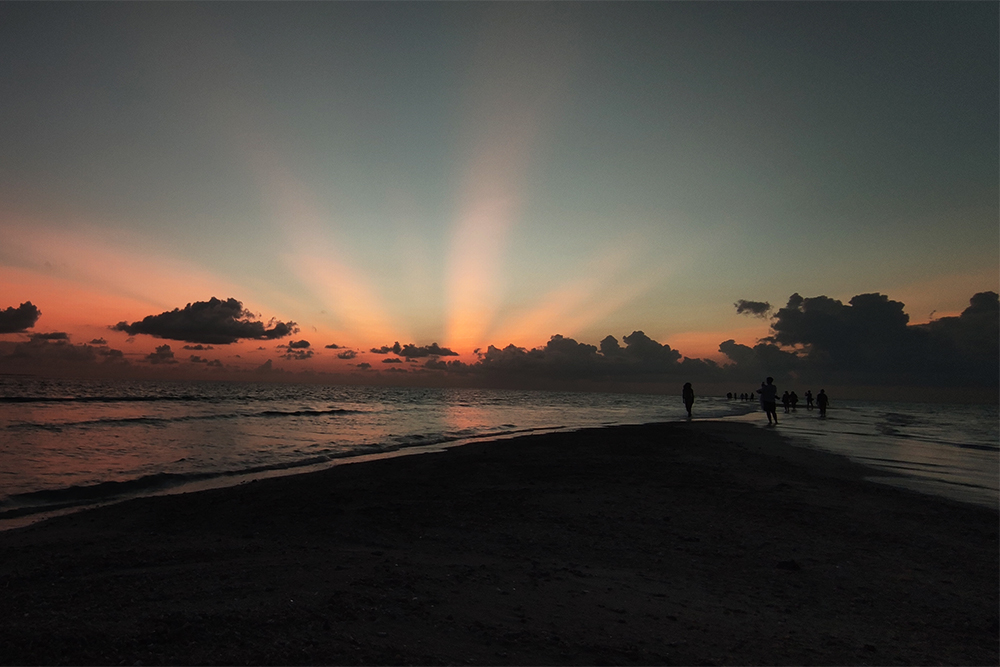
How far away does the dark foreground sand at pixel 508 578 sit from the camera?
14.6 feet

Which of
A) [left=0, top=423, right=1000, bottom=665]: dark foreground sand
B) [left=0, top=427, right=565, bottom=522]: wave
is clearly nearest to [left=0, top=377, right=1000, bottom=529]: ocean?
[left=0, top=427, right=565, bottom=522]: wave

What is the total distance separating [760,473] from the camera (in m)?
14.1

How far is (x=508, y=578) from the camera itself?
6.14 m

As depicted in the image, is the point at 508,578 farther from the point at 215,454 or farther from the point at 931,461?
the point at 931,461

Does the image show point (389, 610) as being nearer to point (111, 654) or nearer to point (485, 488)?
point (111, 654)

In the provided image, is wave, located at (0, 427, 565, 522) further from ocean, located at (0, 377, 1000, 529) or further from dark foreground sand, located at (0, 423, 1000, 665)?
dark foreground sand, located at (0, 423, 1000, 665)

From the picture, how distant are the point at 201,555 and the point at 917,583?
9.32m

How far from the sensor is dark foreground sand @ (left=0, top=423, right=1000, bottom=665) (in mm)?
4457

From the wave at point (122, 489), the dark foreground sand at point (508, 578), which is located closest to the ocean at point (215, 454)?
the wave at point (122, 489)

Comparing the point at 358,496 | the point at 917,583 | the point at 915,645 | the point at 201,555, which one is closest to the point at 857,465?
the point at 917,583

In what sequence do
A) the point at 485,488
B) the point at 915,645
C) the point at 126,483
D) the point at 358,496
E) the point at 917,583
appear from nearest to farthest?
the point at 915,645 < the point at 917,583 < the point at 358,496 < the point at 485,488 < the point at 126,483

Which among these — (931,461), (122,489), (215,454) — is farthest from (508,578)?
(931,461)

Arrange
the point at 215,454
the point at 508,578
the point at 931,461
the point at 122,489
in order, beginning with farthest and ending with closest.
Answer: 1. the point at 215,454
2. the point at 931,461
3. the point at 122,489
4. the point at 508,578

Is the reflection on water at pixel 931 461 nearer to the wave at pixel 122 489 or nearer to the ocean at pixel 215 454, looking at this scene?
the ocean at pixel 215 454
